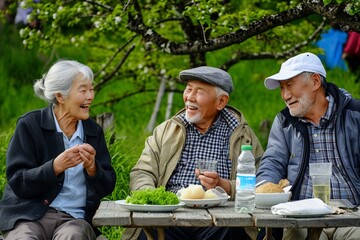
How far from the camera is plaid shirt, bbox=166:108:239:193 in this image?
213 inches

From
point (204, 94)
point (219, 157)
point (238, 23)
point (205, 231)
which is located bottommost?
point (205, 231)

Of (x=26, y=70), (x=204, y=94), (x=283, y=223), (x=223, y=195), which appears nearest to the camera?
(x=283, y=223)

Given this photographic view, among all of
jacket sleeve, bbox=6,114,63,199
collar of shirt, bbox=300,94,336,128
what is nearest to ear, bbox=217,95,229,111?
collar of shirt, bbox=300,94,336,128

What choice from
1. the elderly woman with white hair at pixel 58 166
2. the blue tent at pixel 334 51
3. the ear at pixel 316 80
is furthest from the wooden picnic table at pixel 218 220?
the blue tent at pixel 334 51

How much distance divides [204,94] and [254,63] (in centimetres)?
729

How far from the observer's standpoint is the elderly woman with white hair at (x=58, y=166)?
484 cm

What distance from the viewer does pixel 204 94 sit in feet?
17.9

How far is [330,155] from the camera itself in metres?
5.18

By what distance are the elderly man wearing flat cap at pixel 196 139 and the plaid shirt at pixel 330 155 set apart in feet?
1.36

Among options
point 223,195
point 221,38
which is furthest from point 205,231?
point 221,38

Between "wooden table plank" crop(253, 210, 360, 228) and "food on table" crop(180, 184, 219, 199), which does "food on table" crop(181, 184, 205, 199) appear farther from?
"wooden table plank" crop(253, 210, 360, 228)

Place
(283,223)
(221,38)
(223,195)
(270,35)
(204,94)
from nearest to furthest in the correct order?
(283,223) < (223,195) < (204,94) < (221,38) < (270,35)

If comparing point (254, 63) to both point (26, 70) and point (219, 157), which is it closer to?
point (26, 70)

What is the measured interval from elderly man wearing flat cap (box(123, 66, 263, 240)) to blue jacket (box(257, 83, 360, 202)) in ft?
0.72
